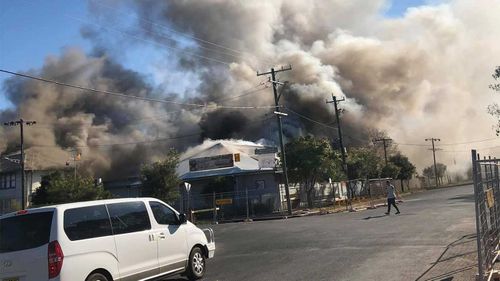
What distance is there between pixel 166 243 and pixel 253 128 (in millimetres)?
55150

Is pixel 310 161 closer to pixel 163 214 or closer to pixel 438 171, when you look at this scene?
pixel 163 214

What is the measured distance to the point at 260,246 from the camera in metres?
14.0

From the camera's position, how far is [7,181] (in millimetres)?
59125

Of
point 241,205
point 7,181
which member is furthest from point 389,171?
point 7,181

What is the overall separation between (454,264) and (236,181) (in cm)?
3364

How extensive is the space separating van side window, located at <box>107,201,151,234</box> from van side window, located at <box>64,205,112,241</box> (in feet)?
0.50

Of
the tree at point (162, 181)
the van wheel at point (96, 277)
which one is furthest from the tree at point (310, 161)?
the van wheel at point (96, 277)

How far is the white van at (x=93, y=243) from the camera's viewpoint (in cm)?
718

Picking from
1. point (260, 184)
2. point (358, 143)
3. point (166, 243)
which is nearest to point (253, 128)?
point (358, 143)

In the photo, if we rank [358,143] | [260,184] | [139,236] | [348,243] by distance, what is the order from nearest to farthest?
[139,236] < [348,243] < [260,184] < [358,143]

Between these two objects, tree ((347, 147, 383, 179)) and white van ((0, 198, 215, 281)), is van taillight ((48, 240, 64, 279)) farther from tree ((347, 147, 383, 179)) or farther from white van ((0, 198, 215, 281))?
tree ((347, 147, 383, 179))

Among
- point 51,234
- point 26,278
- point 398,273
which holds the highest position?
point 51,234

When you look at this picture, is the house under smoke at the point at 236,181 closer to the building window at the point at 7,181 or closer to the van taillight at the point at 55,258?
the building window at the point at 7,181

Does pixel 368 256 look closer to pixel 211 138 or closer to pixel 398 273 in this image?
pixel 398 273
